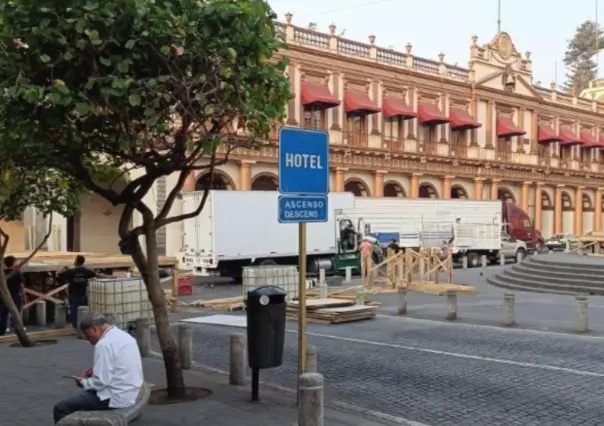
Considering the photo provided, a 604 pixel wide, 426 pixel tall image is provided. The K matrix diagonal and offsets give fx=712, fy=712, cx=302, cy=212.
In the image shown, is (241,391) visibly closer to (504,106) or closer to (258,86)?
(258,86)

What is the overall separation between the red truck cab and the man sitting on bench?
37.6 metres

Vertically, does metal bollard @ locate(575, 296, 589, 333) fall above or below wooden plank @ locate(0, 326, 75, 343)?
above

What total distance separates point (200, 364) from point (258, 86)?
4747 millimetres

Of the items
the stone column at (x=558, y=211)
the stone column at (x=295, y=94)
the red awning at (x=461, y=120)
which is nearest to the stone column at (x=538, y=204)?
the stone column at (x=558, y=211)

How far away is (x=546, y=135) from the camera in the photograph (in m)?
54.3

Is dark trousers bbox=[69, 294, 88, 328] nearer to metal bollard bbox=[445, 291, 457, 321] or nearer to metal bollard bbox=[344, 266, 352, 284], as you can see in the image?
metal bollard bbox=[445, 291, 457, 321]

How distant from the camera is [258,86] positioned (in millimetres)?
8352

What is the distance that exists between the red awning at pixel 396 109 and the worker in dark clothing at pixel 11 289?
1205 inches

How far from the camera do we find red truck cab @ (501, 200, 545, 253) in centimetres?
4200

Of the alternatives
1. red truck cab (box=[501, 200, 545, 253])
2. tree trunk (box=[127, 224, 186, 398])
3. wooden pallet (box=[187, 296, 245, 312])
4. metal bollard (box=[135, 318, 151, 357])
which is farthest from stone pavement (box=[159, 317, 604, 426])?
red truck cab (box=[501, 200, 545, 253])

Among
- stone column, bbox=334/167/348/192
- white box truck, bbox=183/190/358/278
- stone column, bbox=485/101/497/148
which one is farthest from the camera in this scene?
stone column, bbox=485/101/497/148

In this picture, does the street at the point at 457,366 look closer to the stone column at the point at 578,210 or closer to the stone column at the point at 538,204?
the stone column at the point at 538,204

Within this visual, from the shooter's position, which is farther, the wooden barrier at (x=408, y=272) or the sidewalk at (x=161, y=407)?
the wooden barrier at (x=408, y=272)

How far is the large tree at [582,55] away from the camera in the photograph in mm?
95750
